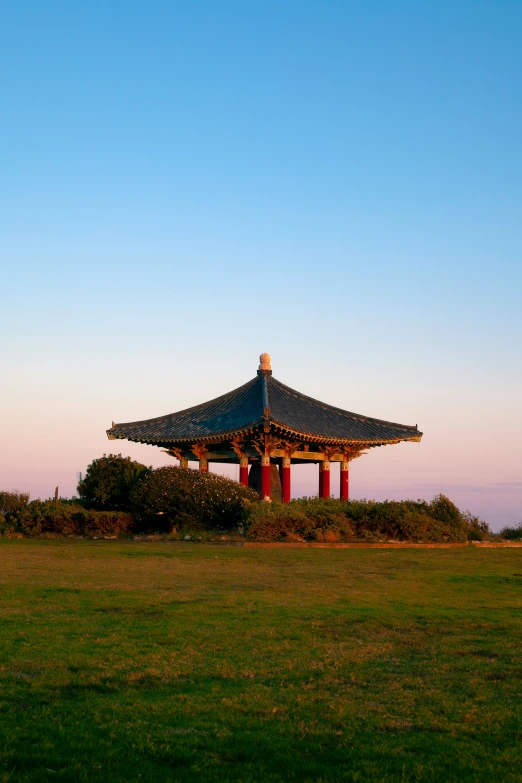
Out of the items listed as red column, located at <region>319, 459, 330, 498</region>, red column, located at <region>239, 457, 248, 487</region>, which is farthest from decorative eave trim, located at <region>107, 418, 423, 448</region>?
red column, located at <region>319, 459, 330, 498</region>

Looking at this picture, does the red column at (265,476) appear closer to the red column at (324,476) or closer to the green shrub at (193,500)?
the red column at (324,476)

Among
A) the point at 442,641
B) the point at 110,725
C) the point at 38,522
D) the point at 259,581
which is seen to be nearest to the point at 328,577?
the point at 259,581

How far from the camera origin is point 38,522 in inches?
1080

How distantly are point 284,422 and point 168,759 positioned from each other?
2685 centimetres

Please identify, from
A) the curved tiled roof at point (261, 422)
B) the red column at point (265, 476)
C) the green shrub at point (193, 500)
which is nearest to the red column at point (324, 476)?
the curved tiled roof at point (261, 422)

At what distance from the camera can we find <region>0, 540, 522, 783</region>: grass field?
17.3 feet

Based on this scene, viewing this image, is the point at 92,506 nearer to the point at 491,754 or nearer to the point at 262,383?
the point at 262,383

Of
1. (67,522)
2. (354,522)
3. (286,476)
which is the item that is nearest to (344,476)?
(286,476)

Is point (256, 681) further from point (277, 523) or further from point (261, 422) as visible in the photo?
point (261, 422)

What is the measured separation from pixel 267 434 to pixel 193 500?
6.20 meters

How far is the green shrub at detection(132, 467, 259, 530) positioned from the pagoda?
4.25 meters

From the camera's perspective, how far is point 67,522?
1087 inches

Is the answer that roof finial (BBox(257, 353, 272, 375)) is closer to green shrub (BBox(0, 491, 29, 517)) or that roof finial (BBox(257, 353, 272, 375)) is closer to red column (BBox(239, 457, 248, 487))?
red column (BBox(239, 457, 248, 487))

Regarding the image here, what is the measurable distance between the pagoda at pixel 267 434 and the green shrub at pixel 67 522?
644 centimetres
